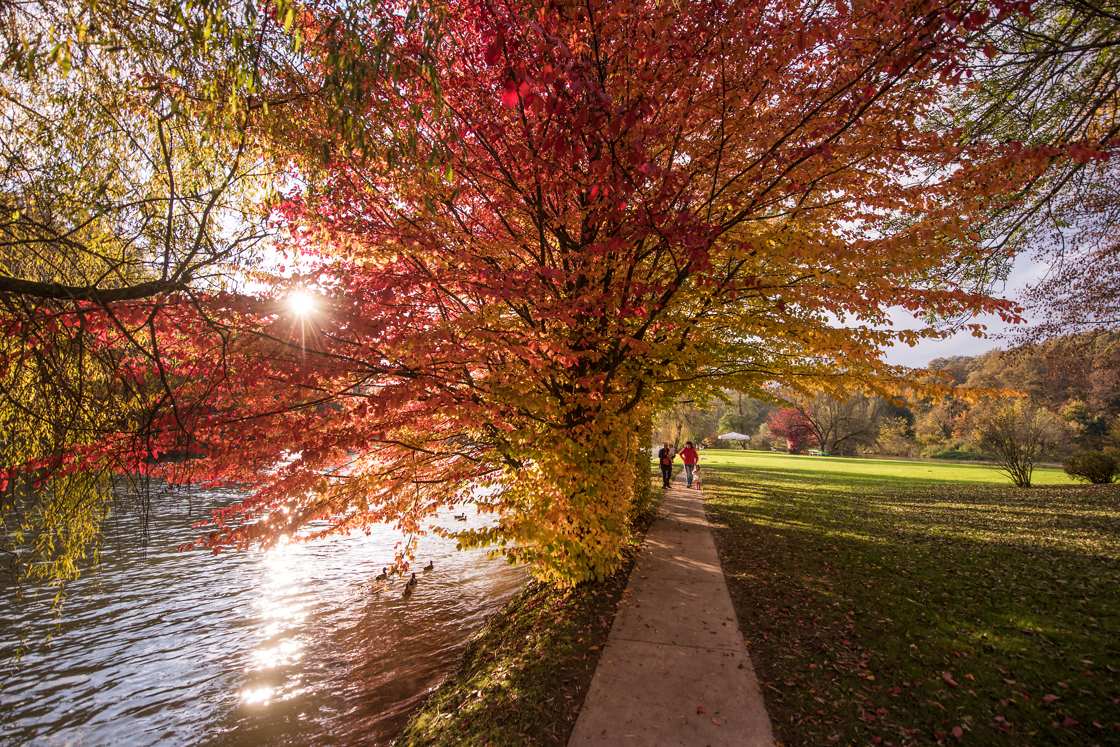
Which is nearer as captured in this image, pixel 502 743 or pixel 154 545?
pixel 502 743

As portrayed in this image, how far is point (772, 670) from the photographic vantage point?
13.8 feet

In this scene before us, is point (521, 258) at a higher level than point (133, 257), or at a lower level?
higher

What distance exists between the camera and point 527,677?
14.0 ft

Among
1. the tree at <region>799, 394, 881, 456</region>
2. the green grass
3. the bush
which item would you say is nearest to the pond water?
the green grass

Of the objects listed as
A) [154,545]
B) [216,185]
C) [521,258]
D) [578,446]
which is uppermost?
[216,185]

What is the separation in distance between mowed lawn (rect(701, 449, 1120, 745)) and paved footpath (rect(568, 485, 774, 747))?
22 centimetres

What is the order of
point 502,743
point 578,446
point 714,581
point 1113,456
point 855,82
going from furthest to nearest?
point 1113,456
point 714,581
point 578,446
point 855,82
point 502,743

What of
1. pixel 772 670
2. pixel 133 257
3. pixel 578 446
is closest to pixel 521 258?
pixel 578 446

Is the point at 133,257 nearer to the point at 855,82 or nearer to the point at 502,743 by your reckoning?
the point at 502,743

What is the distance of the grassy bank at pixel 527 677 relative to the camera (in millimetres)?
3629

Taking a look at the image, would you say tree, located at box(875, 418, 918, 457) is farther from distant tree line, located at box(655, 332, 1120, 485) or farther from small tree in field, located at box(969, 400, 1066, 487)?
small tree in field, located at box(969, 400, 1066, 487)

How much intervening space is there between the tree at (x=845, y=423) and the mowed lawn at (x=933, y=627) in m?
48.8

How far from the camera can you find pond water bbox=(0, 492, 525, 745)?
511 centimetres

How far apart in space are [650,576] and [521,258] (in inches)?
189
